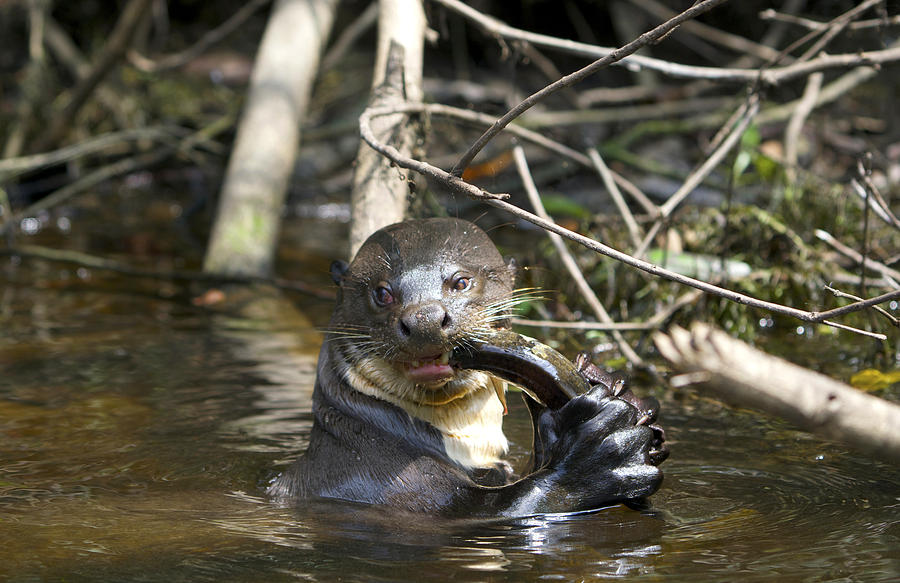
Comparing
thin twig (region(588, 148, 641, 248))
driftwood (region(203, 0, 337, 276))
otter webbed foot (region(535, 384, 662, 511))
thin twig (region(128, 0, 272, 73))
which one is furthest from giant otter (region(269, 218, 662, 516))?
thin twig (region(128, 0, 272, 73))

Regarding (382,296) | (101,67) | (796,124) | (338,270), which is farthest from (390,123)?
(101,67)

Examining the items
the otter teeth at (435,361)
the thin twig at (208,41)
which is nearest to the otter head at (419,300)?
the otter teeth at (435,361)

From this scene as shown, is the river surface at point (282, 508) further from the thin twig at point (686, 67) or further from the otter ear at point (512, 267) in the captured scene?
the thin twig at point (686, 67)

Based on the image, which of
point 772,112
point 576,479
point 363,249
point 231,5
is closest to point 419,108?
point 363,249

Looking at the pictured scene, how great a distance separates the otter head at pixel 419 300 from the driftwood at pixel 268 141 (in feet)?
9.43

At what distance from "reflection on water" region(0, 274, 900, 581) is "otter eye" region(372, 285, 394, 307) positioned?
582 mm

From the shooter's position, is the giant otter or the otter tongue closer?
the giant otter

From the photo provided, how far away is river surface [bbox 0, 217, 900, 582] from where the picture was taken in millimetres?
2502

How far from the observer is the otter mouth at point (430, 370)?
120 inches

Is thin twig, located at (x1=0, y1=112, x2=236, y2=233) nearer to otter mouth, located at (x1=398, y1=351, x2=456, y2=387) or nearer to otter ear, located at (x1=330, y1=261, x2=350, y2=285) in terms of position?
otter ear, located at (x1=330, y1=261, x2=350, y2=285)

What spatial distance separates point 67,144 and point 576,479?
7.37 meters

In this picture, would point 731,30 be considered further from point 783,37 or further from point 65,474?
point 65,474

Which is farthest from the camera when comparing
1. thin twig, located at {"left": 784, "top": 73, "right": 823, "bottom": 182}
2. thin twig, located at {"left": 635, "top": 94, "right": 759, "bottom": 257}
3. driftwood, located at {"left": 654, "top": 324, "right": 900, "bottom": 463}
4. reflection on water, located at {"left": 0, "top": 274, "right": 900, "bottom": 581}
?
thin twig, located at {"left": 784, "top": 73, "right": 823, "bottom": 182}

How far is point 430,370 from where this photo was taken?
3061mm
